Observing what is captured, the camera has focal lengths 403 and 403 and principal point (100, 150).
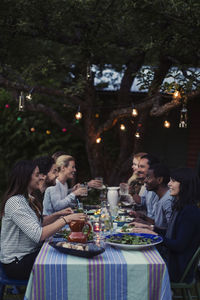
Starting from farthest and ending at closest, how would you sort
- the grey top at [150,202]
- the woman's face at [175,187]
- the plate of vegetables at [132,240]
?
the grey top at [150,202]
the woman's face at [175,187]
the plate of vegetables at [132,240]

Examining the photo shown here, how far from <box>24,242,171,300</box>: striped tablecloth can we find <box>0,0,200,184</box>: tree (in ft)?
11.4

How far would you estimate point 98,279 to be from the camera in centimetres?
252

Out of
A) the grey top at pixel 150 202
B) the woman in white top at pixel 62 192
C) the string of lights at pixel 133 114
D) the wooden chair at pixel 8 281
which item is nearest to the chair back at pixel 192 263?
the wooden chair at pixel 8 281

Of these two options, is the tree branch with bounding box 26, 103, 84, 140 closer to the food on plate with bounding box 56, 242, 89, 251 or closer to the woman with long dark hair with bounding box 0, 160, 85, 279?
the woman with long dark hair with bounding box 0, 160, 85, 279

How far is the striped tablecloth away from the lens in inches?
98.1

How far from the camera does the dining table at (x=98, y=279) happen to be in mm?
2492

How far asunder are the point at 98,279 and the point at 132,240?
425 mm

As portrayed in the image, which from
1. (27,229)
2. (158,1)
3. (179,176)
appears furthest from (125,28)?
(27,229)

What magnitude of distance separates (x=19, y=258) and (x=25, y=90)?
15.5 ft

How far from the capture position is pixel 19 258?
308 centimetres

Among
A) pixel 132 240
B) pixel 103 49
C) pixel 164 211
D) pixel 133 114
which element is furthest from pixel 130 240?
pixel 103 49

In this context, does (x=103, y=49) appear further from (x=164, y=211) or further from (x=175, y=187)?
(x=175, y=187)

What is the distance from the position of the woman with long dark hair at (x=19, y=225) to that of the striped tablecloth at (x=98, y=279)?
1.53ft

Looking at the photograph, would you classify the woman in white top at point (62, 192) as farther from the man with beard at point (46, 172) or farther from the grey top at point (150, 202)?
the grey top at point (150, 202)
